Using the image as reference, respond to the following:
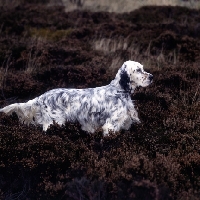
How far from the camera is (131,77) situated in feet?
19.4

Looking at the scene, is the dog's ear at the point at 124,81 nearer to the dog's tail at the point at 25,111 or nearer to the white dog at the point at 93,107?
the white dog at the point at 93,107

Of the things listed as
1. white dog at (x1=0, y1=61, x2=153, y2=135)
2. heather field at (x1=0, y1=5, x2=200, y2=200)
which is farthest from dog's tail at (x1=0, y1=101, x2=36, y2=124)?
heather field at (x1=0, y1=5, x2=200, y2=200)

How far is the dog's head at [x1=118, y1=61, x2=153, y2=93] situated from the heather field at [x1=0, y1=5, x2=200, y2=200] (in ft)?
1.57

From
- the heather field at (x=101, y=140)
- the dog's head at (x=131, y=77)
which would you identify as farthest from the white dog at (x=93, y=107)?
the heather field at (x=101, y=140)

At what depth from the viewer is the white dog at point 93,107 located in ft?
18.6

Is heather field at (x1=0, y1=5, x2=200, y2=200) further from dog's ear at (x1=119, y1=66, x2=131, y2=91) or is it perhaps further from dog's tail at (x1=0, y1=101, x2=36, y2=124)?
dog's ear at (x1=119, y1=66, x2=131, y2=91)

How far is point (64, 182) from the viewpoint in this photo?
4.45 metres

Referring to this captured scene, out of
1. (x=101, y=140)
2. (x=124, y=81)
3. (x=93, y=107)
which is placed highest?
(x=124, y=81)

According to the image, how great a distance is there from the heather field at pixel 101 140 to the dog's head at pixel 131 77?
478 millimetres

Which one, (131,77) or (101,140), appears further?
(131,77)

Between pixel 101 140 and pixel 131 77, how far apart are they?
1.09m

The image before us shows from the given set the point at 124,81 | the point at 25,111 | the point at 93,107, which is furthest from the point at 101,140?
the point at 25,111

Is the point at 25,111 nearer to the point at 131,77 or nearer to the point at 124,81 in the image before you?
the point at 124,81

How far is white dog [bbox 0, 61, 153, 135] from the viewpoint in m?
5.67
